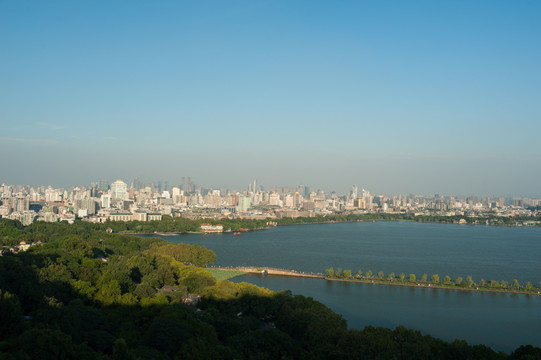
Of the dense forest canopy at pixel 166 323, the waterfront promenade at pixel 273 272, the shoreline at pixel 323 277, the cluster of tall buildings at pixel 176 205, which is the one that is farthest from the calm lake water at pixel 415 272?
the cluster of tall buildings at pixel 176 205

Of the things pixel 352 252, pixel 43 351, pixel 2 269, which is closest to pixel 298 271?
pixel 352 252

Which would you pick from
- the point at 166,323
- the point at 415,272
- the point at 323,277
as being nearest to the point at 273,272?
the point at 323,277

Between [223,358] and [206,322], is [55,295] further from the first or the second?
[223,358]

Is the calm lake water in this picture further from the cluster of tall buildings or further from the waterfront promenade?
the cluster of tall buildings

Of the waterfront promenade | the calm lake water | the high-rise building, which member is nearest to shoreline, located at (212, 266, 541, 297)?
the waterfront promenade

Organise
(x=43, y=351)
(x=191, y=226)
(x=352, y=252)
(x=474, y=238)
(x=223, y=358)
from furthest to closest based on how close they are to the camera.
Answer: (x=191, y=226) → (x=474, y=238) → (x=352, y=252) → (x=223, y=358) → (x=43, y=351)

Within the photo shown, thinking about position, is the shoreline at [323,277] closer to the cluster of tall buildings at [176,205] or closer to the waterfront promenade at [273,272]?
the waterfront promenade at [273,272]

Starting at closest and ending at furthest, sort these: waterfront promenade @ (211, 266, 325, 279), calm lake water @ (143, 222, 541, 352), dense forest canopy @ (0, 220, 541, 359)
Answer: dense forest canopy @ (0, 220, 541, 359) → calm lake water @ (143, 222, 541, 352) → waterfront promenade @ (211, 266, 325, 279)
